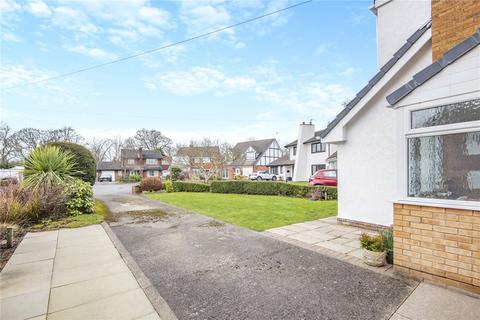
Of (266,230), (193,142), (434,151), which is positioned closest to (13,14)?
(266,230)

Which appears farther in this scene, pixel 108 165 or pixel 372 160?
pixel 108 165

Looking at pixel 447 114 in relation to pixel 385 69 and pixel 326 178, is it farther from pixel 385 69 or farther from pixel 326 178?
pixel 326 178

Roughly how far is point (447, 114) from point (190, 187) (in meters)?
19.4

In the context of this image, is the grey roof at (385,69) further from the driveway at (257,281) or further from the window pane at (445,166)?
the driveway at (257,281)

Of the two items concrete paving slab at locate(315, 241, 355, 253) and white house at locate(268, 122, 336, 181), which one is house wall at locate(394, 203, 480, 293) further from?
white house at locate(268, 122, 336, 181)

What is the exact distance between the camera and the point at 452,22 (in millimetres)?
3941

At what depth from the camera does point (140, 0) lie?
767 centimetres

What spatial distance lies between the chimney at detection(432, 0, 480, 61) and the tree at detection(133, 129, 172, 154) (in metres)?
58.5

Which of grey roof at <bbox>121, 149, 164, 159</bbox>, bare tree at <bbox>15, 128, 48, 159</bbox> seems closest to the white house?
grey roof at <bbox>121, 149, 164, 159</bbox>

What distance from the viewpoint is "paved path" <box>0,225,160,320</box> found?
111 inches

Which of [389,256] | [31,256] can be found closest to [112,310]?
[31,256]

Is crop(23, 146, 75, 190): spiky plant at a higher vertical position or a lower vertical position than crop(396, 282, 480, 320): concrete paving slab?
higher

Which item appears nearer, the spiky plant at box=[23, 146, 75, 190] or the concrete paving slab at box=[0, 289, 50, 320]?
the concrete paving slab at box=[0, 289, 50, 320]

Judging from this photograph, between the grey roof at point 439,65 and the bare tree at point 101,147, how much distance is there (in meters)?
63.3
